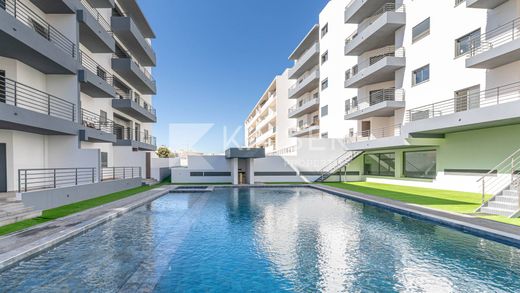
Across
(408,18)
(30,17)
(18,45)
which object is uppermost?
(408,18)

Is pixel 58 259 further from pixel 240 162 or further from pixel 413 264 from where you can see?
pixel 240 162

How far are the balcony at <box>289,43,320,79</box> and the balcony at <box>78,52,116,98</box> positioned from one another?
22.1 metres

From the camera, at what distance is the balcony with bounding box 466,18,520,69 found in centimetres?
1173

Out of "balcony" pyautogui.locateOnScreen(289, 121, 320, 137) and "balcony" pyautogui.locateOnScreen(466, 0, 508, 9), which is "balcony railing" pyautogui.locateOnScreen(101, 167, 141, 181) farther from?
"balcony" pyautogui.locateOnScreen(466, 0, 508, 9)

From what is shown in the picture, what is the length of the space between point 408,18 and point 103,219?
23.0 metres

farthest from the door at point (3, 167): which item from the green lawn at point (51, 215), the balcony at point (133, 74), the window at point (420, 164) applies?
the window at point (420, 164)

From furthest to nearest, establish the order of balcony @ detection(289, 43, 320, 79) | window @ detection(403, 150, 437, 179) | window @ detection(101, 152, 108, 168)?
balcony @ detection(289, 43, 320, 79) → window @ detection(101, 152, 108, 168) → window @ detection(403, 150, 437, 179)

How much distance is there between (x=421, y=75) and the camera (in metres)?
18.5

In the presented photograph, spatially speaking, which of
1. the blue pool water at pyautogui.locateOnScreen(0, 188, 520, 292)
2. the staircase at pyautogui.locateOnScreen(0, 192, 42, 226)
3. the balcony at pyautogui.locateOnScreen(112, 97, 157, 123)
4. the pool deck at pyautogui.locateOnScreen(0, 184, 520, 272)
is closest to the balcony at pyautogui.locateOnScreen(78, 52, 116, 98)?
the balcony at pyautogui.locateOnScreen(112, 97, 157, 123)

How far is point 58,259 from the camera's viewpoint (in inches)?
237

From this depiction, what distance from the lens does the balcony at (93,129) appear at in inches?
564

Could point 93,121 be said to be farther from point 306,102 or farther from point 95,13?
point 306,102

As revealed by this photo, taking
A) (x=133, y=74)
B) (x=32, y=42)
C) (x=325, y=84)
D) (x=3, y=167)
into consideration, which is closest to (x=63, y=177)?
(x=3, y=167)

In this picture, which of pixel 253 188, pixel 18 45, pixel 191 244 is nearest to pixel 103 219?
pixel 191 244
